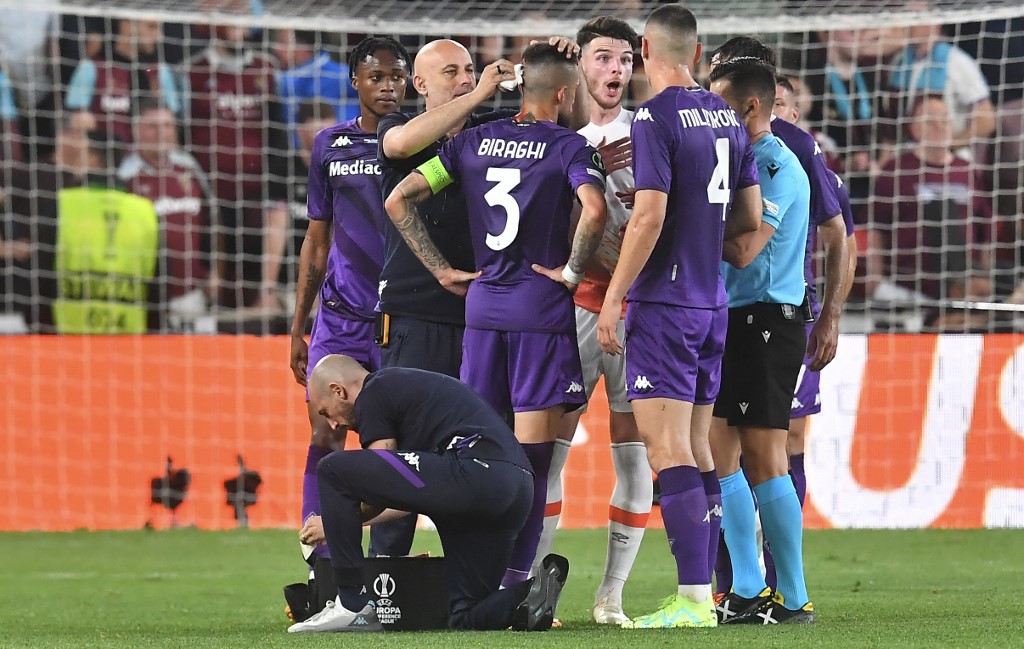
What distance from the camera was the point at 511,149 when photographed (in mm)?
5332

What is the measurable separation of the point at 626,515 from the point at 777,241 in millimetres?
1187

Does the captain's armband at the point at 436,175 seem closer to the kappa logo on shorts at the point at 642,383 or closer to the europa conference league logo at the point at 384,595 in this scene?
the kappa logo on shorts at the point at 642,383

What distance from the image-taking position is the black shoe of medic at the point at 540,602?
4957 millimetres

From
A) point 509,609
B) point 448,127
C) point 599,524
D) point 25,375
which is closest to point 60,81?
point 25,375

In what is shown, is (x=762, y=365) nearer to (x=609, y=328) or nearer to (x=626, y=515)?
(x=626, y=515)

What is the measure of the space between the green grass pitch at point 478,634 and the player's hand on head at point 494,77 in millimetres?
1873

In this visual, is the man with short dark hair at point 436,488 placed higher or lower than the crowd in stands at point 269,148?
lower

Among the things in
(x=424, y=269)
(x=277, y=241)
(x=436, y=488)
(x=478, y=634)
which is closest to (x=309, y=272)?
(x=424, y=269)

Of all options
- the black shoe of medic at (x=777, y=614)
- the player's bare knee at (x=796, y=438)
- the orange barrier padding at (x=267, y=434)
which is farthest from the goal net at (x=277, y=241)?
the black shoe of medic at (x=777, y=614)

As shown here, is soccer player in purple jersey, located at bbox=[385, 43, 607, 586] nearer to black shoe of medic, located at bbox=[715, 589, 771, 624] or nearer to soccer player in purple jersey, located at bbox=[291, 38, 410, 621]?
black shoe of medic, located at bbox=[715, 589, 771, 624]

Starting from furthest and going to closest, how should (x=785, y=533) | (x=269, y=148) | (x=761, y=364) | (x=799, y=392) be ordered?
Result: 1. (x=269, y=148)
2. (x=799, y=392)
3. (x=761, y=364)
4. (x=785, y=533)

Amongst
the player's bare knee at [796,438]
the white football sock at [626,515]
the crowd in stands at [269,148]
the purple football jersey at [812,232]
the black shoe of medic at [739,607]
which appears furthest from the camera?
the crowd in stands at [269,148]

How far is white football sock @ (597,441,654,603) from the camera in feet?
18.6

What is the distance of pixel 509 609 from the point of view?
4992mm
